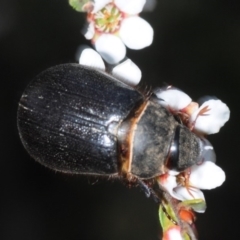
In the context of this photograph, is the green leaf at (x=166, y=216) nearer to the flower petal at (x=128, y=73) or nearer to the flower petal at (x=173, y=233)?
the flower petal at (x=173, y=233)

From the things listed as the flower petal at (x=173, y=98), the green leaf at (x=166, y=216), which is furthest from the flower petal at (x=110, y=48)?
the green leaf at (x=166, y=216)

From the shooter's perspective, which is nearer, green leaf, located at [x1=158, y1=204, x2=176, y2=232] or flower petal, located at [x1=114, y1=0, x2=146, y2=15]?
green leaf, located at [x1=158, y1=204, x2=176, y2=232]

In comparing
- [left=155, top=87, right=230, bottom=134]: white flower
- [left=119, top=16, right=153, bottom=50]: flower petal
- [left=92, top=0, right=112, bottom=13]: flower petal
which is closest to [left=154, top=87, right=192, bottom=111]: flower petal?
[left=155, top=87, right=230, bottom=134]: white flower

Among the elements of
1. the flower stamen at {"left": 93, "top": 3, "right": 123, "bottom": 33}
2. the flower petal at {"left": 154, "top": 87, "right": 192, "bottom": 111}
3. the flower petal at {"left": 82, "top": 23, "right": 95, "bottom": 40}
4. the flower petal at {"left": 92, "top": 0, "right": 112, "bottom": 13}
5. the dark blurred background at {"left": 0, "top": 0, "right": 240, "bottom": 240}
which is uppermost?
the flower petal at {"left": 92, "top": 0, "right": 112, "bottom": 13}

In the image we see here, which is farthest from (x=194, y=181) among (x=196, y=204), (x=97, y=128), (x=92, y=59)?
(x=92, y=59)

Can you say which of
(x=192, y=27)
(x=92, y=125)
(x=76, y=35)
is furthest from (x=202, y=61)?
(x=92, y=125)

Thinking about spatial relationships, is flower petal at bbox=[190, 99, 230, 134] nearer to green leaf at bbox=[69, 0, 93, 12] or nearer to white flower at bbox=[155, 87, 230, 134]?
white flower at bbox=[155, 87, 230, 134]

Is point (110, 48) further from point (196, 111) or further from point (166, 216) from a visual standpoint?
point (166, 216)
